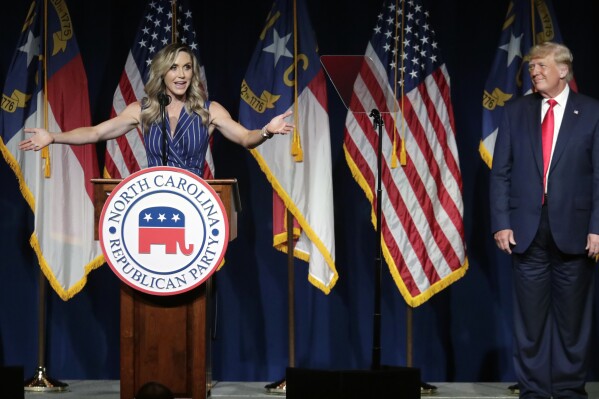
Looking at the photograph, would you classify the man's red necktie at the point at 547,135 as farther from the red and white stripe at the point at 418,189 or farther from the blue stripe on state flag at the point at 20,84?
the blue stripe on state flag at the point at 20,84

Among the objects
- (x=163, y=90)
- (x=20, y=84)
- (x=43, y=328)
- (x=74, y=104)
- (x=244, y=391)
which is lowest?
(x=244, y=391)

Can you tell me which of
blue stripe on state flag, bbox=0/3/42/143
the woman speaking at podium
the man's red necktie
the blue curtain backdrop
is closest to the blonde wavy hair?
the woman speaking at podium

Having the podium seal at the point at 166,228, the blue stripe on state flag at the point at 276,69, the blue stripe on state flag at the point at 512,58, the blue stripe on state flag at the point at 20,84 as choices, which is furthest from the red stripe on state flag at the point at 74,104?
the blue stripe on state flag at the point at 512,58

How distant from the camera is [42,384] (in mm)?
5254

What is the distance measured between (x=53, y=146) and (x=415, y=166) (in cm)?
209

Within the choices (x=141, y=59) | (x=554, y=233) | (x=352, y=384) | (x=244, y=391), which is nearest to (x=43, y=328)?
(x=244, y=391)

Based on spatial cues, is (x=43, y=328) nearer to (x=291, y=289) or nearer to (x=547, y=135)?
(x=291, y=289)

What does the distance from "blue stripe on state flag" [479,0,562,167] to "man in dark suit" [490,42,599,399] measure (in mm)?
1269

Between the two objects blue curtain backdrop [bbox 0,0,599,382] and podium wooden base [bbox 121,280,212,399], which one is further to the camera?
blue curtain backdrop [bbox 0,0,599,382]

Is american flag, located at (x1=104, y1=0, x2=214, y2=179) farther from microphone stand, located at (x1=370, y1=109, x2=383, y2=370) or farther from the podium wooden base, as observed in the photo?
the podium wooden base

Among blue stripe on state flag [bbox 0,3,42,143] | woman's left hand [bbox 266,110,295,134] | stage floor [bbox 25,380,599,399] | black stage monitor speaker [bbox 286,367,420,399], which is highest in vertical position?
blue stripe on state flag [bbox 0,3,42,143]

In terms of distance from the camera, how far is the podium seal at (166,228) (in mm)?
3480

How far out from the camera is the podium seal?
137 inches

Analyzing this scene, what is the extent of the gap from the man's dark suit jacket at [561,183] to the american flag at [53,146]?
8.31 feet
